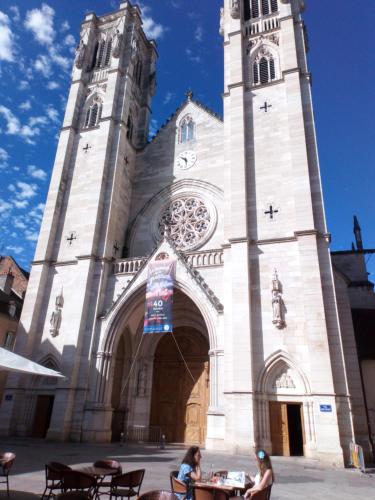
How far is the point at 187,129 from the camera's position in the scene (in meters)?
22.5

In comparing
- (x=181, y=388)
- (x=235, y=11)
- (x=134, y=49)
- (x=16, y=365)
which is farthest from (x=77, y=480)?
(x=134, y=49)

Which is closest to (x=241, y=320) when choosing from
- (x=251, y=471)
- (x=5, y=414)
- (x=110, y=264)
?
(x=251, y=471)

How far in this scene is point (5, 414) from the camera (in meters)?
16.0

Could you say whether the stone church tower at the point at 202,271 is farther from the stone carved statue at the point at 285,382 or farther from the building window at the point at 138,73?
the building window at the point at 138,73

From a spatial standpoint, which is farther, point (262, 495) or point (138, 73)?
point (138, 73)

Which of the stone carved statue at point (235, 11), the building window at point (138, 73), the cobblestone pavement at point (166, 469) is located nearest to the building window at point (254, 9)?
the stone carved statue at point (235, 11)

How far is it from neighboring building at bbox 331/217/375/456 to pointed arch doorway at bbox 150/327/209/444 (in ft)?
21.9

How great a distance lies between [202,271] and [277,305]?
3683 mm

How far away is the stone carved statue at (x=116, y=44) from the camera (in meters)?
23.2

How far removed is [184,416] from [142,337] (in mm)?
4001

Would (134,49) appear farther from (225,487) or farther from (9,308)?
(225,487)

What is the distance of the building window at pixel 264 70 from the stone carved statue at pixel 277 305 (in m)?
11.1

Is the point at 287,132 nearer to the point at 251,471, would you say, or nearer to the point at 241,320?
the point at 241,320

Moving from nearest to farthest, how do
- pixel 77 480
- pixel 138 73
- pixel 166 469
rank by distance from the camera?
pixel 77 480
pixel 166 469
pixel 138 73
